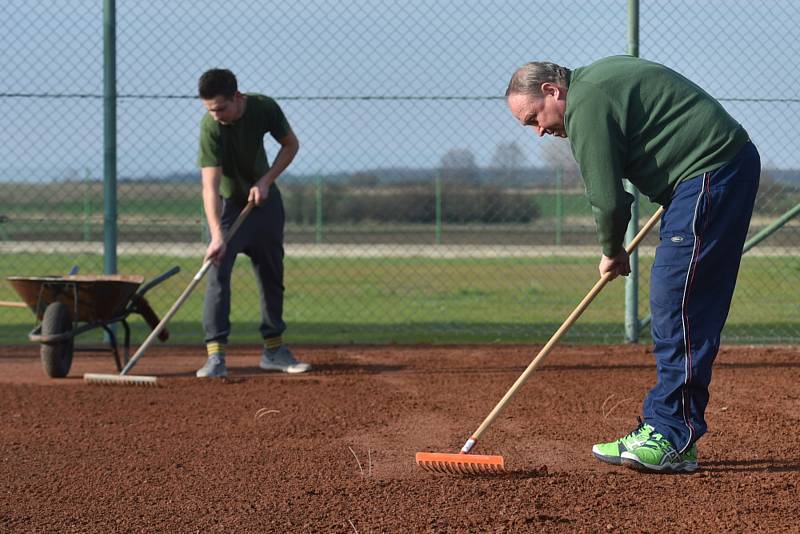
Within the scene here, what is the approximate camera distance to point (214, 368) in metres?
6.95

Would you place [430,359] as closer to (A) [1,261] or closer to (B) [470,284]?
(B) [470,284]

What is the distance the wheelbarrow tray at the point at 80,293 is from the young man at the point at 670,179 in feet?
11.8

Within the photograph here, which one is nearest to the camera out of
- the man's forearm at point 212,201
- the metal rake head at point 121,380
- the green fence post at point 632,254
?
the metal rake head at point 121,380

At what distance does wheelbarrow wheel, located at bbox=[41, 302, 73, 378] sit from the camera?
6652 mm

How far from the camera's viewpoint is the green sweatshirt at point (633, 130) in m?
4.07

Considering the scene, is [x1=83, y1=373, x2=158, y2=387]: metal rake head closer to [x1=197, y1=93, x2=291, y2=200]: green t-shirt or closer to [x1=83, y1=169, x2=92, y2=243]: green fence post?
[x1=197, y1=93, x2=291, y2=200]: green t-shirt

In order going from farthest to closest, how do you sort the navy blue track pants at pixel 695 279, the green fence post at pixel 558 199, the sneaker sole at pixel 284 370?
the green fence post at pixel 558 199 < the sneaker sole at pixel 284 370 < the navy blue track pants at pixel 695 279

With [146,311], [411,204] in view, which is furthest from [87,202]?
[411,204]

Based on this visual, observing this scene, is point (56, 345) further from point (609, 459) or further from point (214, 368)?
point (609, 459)

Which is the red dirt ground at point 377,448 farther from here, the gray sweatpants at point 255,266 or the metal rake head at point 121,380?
the gray sweatpants at point 255,266

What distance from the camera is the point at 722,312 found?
428 cm

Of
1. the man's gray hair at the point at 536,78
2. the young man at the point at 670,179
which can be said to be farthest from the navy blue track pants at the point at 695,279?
the man's gray hair at the point at 536,78

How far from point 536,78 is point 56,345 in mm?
4090

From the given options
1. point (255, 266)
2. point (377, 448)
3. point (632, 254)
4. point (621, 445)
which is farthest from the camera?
point (632, 254)
